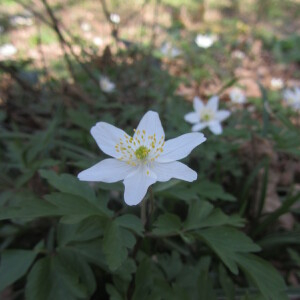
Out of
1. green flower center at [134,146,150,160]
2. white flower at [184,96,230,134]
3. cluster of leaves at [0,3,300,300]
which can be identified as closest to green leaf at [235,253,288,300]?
cluster of leaves at [0,3,300,300]

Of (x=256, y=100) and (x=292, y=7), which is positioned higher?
(x=292, y=7)

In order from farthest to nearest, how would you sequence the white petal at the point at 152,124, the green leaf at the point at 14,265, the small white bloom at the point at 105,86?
the small white bloom at the point at 105,86 → the white petal at the point at 152,124 → the green leaf at the point at 14,265

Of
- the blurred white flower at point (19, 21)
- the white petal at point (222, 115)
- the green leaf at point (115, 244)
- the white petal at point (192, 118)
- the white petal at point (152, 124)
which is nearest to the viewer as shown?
the green leaf at point (115, 244)

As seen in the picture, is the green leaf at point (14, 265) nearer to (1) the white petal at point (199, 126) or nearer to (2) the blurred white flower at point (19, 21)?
(1) the white petal at point (199, 126)

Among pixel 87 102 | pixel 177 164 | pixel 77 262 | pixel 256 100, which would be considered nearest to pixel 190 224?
pixel 177 164

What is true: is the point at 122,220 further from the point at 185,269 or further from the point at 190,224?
the point at 185,269

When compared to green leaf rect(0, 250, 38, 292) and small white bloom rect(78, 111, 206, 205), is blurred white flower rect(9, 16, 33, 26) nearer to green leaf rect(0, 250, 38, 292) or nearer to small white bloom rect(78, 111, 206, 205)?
small white bloom rect(78, 111, 206, 205)

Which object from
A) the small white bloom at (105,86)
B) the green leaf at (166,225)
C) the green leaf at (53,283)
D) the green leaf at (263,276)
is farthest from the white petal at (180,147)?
the small white bloom at (105,86)
